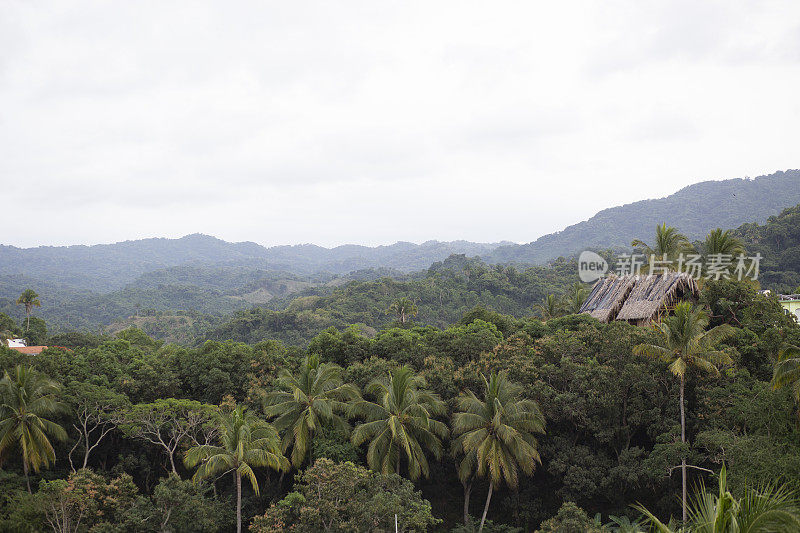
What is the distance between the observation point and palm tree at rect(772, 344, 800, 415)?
12.4 metres

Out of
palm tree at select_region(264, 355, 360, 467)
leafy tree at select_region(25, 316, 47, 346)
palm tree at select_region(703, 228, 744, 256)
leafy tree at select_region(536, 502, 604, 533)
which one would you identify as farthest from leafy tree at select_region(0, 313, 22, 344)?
palm tree at select_region(703, 228, 744, 256)

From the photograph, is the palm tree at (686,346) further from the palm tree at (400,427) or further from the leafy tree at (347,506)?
the leafy tree at (347,506)

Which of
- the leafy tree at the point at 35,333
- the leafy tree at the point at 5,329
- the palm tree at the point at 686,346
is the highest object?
the palm tree at the point at 686,346

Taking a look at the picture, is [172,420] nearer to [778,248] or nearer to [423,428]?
[423,428]

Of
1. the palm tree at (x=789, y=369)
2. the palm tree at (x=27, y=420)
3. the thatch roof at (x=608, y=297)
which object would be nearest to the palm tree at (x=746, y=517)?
the palm tree at (x=789, y=369)

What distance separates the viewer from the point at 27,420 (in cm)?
2059

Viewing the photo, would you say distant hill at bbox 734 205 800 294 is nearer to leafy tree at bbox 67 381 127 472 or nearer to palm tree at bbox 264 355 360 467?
palm tree at bbox 264 355 360 467

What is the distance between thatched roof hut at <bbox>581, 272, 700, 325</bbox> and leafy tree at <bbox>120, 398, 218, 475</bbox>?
21.3 meters

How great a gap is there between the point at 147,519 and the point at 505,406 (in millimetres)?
13254

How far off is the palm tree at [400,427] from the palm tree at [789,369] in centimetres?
1154

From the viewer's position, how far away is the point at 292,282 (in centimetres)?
19138

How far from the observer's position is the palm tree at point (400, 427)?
20141 millimetres

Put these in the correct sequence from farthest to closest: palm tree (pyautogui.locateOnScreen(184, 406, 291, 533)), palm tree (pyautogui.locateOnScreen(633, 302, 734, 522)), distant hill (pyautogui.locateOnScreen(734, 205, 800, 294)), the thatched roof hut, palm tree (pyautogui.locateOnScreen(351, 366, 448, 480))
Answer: distant hill (pyautogui.locateOnScreen(734, 205, 800, 294)) < the thatched roof hut < palm tree (pyautogui.locateOnScreen(351, 366, 448, 480)) < palm tree (pyautogui.locateOnScreen(633, 302, 734, 522)) < palm tree (pyautogui.locateOnScreen(184, 406, 291, 533))

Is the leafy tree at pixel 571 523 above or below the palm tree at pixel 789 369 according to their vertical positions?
below
